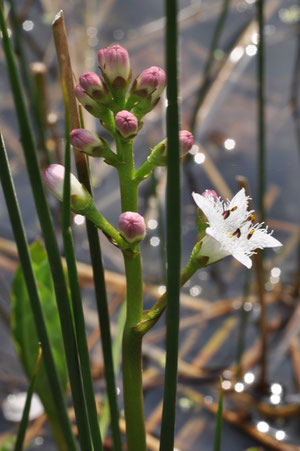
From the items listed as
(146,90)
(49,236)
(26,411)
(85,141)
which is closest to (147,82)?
(146,90)

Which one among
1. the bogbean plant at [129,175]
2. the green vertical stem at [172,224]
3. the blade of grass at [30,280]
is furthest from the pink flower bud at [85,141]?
the green vertical stem at [172,224]

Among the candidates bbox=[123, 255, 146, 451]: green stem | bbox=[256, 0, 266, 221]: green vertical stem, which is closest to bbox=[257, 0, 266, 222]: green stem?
bbox=[256, 0, 266, 221]: green vertical stem

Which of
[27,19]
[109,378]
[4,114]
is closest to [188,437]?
[109,378]

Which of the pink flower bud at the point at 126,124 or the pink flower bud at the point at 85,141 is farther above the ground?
the pink flower bud at the point at 126,124

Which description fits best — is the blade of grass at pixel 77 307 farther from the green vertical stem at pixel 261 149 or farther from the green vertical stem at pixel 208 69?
the green vertical stem at pixel 208 69

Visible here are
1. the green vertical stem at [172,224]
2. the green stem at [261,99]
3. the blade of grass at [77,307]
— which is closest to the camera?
the green vertical stem at [172,224]

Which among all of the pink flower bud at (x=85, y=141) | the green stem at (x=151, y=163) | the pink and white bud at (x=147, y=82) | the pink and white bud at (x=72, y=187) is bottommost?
the pink and white bud at (x=72, y=187)

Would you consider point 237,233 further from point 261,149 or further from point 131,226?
point 261,149
